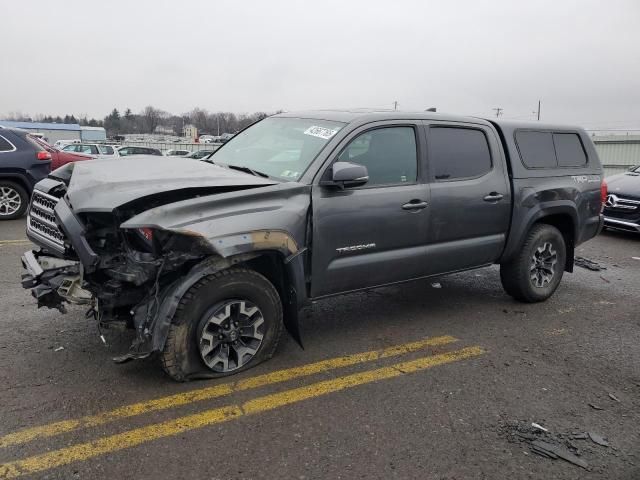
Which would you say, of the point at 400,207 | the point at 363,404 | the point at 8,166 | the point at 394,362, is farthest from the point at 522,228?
the point at 8,166

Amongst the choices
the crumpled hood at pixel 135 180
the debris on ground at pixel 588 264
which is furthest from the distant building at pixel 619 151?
the crumpled hood at pixel 135 180

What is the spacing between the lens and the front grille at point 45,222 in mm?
3647

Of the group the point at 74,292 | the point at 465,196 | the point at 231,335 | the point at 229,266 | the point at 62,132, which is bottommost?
the point at 231,335

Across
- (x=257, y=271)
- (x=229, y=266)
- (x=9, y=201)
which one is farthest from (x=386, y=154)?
(x=9, y=201)

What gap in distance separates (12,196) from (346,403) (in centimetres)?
890

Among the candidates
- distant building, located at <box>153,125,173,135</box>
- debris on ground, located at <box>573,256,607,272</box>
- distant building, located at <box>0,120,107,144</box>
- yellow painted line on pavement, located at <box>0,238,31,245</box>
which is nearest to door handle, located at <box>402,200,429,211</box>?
debris on ground, located at <box>573,256,607,272</box>

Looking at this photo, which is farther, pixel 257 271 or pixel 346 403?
pixel 257 271

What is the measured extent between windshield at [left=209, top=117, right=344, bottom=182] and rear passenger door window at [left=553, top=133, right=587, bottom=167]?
9.03ft

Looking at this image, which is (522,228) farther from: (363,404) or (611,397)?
(363,404)

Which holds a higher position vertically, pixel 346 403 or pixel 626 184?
pixel 626 184

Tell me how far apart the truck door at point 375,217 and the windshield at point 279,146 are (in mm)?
240

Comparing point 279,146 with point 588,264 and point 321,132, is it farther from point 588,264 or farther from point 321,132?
point 588,264

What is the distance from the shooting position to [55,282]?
356 centimetres

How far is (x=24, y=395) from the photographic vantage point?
10.6 ft
